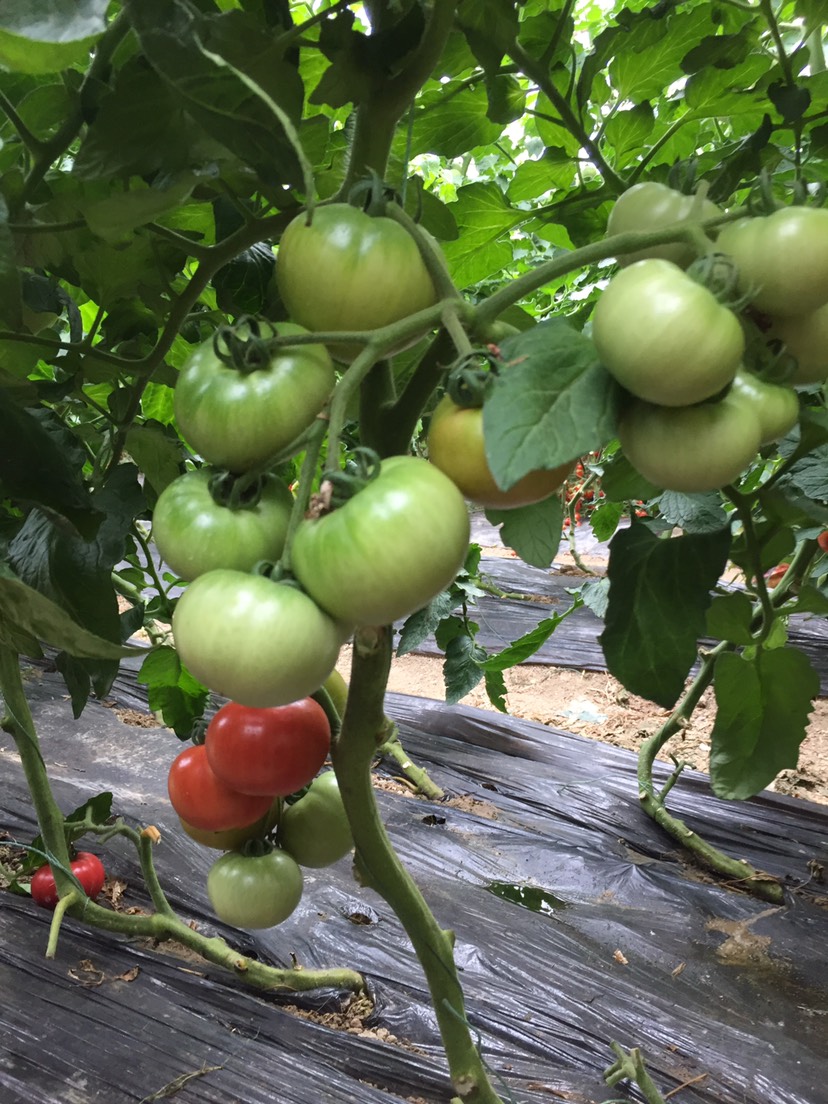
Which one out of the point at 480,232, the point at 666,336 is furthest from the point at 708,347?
the point at 480,232

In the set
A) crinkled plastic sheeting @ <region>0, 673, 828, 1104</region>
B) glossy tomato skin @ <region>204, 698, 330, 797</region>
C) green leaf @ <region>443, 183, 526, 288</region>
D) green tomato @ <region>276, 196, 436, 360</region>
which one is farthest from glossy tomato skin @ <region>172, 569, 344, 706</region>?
crinkled plastic sheeting @ <region>0, 673, 828, 1104</region>

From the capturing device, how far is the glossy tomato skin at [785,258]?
31cm

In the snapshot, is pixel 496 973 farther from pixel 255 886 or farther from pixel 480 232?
pixel 480 232

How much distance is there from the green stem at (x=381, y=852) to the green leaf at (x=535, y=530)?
0.12 metres

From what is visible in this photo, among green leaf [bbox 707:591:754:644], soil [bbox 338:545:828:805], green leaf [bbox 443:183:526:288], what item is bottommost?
soil [bbox 338:545:828:805]

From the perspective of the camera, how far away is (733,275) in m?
0.31

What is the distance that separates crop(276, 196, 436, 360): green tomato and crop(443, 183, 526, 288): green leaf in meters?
0.38

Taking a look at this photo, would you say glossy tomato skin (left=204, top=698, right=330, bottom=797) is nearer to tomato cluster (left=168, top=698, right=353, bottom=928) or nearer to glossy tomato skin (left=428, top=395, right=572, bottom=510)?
tomato cluster (left=168, top=698, right=353, bottom=928)

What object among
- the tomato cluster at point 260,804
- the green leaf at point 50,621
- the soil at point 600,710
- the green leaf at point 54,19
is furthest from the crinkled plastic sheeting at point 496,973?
the green leaf at point 54,19

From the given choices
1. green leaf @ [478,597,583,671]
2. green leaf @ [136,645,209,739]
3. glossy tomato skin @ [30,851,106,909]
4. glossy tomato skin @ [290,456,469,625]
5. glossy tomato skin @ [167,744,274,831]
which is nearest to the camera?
glossy tomato skin @ [290,456,469,625]

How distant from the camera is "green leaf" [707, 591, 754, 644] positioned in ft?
2.04

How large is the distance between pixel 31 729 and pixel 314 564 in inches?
39.2

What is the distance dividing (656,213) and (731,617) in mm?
348

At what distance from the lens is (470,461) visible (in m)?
0.32
